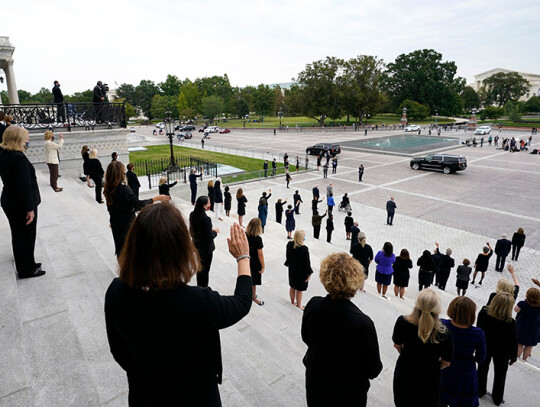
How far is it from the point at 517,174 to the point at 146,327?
3107 centimetres

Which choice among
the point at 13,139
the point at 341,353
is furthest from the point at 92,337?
the point at 341,353

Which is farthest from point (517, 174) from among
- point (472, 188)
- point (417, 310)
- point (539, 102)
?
point (539, 102)

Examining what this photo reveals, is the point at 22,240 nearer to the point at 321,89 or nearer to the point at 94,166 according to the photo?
the point at 94,166

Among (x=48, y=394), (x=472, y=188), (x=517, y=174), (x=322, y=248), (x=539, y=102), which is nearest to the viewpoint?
(x=48, y=394)

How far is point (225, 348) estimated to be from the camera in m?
4.11

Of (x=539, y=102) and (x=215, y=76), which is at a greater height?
(x=215, y=76)

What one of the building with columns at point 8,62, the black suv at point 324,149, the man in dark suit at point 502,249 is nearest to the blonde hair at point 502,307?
the man in dark suit at point 502,249

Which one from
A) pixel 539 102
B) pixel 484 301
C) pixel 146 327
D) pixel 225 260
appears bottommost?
pixel 484 301

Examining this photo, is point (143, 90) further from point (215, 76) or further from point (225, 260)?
point (225, 260)

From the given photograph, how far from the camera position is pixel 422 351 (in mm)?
2883

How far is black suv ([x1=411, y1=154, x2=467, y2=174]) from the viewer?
85.3 feet

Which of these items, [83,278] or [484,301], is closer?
[83,278]

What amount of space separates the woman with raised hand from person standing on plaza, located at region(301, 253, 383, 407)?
1.01 m

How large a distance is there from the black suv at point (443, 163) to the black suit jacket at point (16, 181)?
92.0ft
